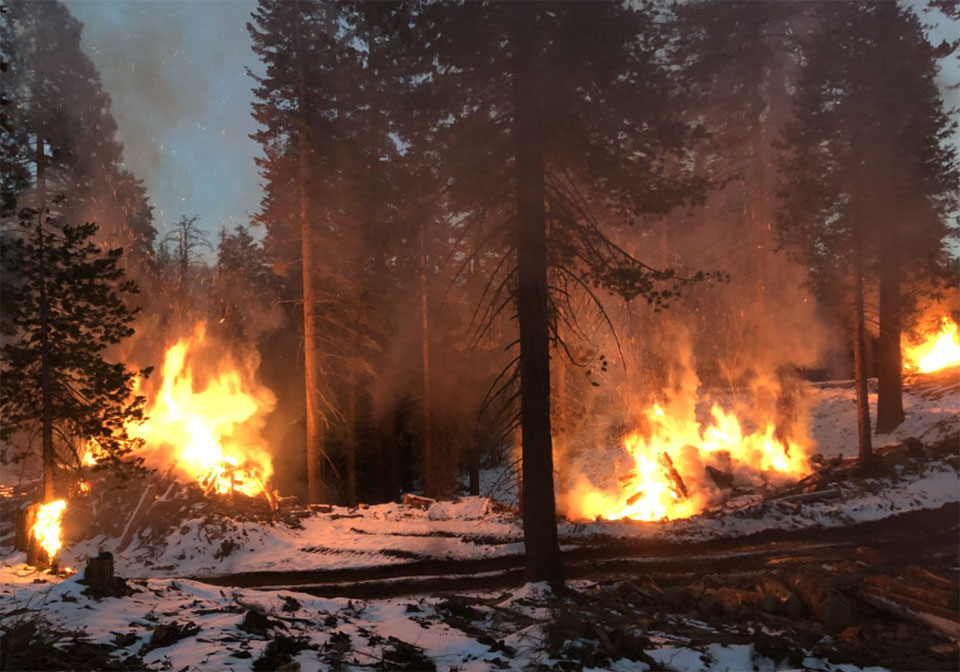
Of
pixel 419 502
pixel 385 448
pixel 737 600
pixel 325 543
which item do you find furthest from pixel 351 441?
pixel 737 600

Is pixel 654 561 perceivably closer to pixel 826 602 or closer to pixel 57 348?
pixel 826 602

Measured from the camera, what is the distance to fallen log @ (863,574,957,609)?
28.3ft

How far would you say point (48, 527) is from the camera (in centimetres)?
1180

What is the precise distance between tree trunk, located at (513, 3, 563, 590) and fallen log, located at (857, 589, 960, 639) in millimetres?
4919

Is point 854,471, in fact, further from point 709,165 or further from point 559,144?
point 559,144

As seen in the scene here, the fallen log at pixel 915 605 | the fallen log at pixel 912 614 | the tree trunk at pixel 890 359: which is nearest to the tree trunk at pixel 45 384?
the fallen log at pixel 912 614

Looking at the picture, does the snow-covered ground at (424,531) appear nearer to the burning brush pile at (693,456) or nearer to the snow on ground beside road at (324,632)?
the burning brush pile at (693,456)

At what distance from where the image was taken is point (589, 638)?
21.5 feet

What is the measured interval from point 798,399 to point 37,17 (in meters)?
30.5

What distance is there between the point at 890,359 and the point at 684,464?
9.59 metres

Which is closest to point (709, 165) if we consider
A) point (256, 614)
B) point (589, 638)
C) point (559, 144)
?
point (559, 144)

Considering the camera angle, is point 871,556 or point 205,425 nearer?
point 871,556

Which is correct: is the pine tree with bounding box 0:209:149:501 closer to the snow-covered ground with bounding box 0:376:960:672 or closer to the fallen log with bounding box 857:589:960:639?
the snow-covered ground with bounding box 0:376:960:672

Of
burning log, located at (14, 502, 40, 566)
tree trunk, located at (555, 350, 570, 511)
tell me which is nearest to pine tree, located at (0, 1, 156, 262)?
burning log, located at (14, 502, 40, 566)
